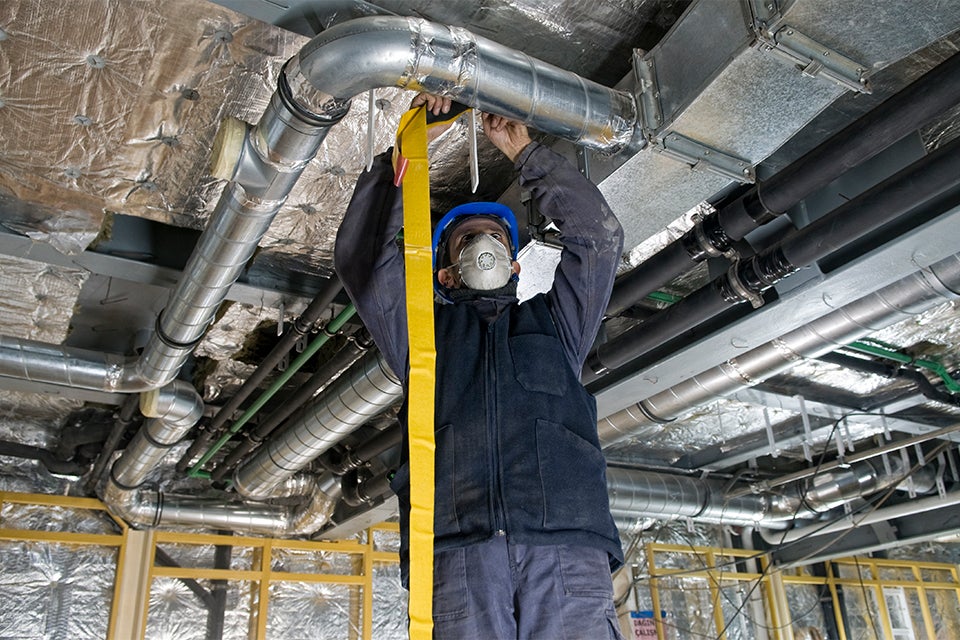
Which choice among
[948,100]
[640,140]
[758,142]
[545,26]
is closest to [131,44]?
[545,26]

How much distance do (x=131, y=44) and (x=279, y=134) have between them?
1.41 feet

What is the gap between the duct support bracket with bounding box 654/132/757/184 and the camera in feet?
5.37

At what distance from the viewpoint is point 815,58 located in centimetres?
141

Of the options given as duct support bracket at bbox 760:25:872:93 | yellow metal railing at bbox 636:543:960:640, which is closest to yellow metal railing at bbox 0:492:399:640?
yellow metal railing at bbox 636:543:960:640

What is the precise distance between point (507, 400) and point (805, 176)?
3.00ft

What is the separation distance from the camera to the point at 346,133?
78.7 inches

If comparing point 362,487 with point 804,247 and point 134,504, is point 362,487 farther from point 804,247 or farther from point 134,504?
point 804,247

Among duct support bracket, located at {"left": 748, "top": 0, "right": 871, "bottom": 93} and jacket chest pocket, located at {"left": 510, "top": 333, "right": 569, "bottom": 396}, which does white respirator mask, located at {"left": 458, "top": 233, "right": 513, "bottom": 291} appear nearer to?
jacket chest pocket, located at {"left": 510, "top": 333, "right": 569, "bottom": 396}

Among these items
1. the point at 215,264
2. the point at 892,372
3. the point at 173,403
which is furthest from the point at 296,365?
the point at 892,372

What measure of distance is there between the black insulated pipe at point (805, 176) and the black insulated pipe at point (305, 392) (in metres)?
0.88

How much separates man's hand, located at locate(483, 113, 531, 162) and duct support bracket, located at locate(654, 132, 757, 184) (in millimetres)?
292

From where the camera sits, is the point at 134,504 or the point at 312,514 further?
the point at 312,514

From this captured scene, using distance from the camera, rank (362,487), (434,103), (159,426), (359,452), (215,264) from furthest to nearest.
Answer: (362,487)
(359,452)
(159,426)
(215,264)
(434,103)

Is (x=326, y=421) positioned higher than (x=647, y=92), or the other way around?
(x=647, y=92)
